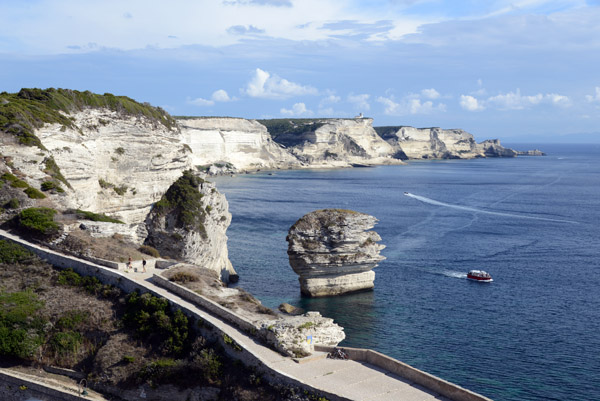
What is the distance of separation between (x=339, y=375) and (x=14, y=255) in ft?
72.2

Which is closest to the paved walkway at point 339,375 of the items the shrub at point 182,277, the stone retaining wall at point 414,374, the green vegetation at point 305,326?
the stone retaining wall at point 414,374

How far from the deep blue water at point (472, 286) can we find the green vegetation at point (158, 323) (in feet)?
49.0

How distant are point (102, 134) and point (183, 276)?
24616mm

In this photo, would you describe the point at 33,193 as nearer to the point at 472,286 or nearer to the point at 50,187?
the point at 50,187

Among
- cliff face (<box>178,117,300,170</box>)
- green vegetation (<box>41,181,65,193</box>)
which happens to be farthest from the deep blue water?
cliff face (<box>178,117,300,170</box>)

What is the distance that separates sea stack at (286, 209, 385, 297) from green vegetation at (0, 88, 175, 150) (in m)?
20.1

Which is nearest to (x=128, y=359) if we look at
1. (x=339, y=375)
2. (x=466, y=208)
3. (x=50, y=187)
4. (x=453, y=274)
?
(x=339, y=375)

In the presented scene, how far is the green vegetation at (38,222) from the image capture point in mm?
38250

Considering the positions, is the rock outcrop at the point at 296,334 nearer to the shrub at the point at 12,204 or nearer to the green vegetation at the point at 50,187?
the shrub at the point at 12,204

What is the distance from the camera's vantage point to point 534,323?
4441 centimetres

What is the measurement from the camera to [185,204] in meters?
53.3

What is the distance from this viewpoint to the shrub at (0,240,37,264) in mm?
36406

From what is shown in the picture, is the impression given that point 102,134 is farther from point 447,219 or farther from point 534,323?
point 447,219

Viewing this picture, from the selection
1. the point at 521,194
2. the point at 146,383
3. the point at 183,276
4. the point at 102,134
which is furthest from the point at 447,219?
the point at 146,383
